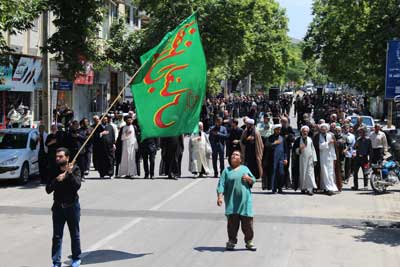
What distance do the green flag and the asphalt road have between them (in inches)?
72.7

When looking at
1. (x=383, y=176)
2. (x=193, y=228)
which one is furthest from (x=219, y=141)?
(x=193, y=228)

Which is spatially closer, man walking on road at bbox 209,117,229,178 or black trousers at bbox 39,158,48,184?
black trousers at bbox 39,158,48,184

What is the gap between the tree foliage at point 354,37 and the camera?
2317 cm

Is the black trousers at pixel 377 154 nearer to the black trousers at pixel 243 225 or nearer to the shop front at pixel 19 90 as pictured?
the black trousers at pixel 243 225

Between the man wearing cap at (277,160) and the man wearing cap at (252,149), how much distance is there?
0.39 m

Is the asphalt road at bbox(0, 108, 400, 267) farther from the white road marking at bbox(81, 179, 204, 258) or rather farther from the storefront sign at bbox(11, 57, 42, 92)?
the storefront sign at bbox(11, 57, 42, 92)

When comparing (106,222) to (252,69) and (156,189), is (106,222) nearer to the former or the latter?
(156,189)

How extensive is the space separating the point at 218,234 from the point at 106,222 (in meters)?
2.25

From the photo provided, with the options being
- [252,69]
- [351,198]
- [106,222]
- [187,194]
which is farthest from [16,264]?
[252,69]

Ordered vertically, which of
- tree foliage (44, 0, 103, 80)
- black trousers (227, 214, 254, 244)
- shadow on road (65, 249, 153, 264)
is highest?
tree foliage (44, 0, 103, 80)

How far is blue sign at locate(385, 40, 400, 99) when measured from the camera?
54.7 ft

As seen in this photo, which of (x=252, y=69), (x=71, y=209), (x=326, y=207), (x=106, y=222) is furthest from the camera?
(x=252, y=69)

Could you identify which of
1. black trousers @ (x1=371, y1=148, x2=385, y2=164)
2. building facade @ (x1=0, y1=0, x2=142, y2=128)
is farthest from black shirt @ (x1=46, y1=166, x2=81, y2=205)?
building facade @ (x1=0, y1=0, x2=142, y2=128)

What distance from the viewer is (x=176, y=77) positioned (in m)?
9.86
